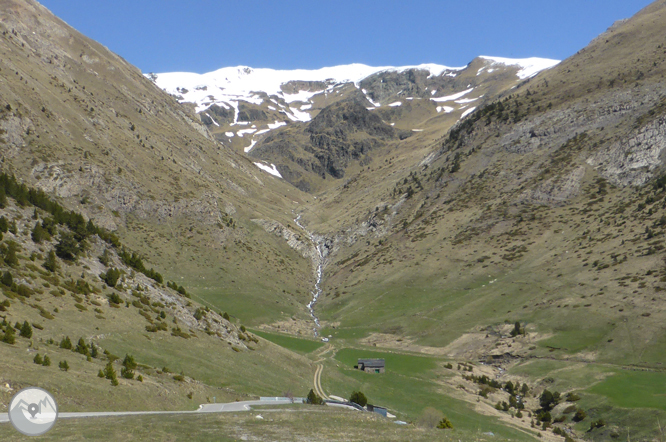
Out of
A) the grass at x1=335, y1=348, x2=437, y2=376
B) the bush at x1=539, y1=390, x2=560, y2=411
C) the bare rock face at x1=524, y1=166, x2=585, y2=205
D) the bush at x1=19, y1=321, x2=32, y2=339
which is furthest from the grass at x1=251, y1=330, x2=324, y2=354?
the bare rock face at x1=524, y1=166, x2=585, y2=205

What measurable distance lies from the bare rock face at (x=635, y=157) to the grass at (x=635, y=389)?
67.9 meters

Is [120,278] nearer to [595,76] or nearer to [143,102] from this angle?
[143,102]

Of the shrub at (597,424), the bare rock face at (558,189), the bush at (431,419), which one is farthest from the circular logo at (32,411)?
the bare rock face at (558,189)

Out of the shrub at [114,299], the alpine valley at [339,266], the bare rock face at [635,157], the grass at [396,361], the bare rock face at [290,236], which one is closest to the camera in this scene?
the alpine valley at [339,266]

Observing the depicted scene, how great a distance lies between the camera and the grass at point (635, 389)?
143 feet

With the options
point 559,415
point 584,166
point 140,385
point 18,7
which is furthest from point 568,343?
point 18,7

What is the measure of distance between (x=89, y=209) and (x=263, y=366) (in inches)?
2740

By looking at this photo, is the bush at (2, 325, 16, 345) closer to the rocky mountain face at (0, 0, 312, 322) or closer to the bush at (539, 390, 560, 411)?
the bush at (539, 390, 560, 411)

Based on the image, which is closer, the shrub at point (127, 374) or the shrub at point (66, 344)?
the shrub at point (127, 374)

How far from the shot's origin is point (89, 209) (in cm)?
9825

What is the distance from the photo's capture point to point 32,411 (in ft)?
48.3

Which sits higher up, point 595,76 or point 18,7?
point 18,7

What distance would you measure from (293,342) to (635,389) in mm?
48860

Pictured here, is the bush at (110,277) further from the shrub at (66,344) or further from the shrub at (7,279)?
the shrub at (66,344)
